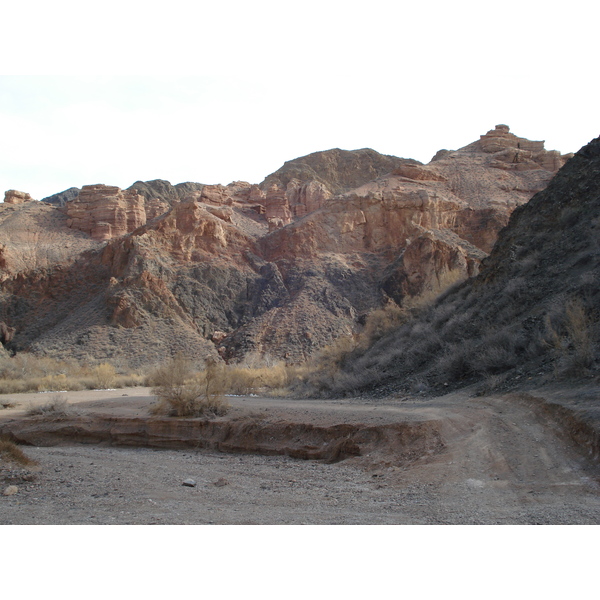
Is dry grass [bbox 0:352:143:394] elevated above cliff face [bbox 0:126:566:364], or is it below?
below

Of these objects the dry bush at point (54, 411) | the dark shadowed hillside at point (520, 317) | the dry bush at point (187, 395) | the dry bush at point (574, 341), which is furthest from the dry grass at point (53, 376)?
the dry bush at point (574, 341)

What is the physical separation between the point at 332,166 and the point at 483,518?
113245mm

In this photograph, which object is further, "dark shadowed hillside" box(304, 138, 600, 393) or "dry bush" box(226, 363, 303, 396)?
"dry bush" box(226, 363, 303, 396)

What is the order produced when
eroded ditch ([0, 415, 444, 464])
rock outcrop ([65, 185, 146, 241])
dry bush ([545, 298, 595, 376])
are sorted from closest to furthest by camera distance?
eroded ditch ([0, 415, 444, 464]) < dry bush ([545, 298, 595, 376]) < rock outcrop ([65, 185, 146, 241])

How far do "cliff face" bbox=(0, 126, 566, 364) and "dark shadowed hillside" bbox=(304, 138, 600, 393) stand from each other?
1811 centimetres

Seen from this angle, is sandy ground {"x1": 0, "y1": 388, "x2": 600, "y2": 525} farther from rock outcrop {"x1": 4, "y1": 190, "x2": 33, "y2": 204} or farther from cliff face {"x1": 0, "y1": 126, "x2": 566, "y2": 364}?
rock outcrop {"x1": 4, "y1": 190, "x2": 33, "y2": 204}

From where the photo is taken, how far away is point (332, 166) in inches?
4513

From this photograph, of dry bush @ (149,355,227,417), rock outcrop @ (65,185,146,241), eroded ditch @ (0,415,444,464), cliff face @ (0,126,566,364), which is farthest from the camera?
rock outcrop @ (65,185,146,241)

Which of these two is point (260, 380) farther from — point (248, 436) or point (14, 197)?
point (14, 197)

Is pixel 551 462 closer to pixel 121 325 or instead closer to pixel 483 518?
pixel 483 518

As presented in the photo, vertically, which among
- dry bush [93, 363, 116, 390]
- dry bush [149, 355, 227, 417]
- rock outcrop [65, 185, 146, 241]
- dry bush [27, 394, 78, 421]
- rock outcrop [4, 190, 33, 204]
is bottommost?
dry bush [93, 363, 116, 390]

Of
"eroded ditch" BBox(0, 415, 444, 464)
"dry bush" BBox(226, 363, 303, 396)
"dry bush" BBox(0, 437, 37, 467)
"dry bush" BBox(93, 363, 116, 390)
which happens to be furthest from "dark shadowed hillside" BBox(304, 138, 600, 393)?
"dry bush" BBox(93, 363, 116, 390)

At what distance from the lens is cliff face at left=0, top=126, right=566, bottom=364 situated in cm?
4472

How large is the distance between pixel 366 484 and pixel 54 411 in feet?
42.6
